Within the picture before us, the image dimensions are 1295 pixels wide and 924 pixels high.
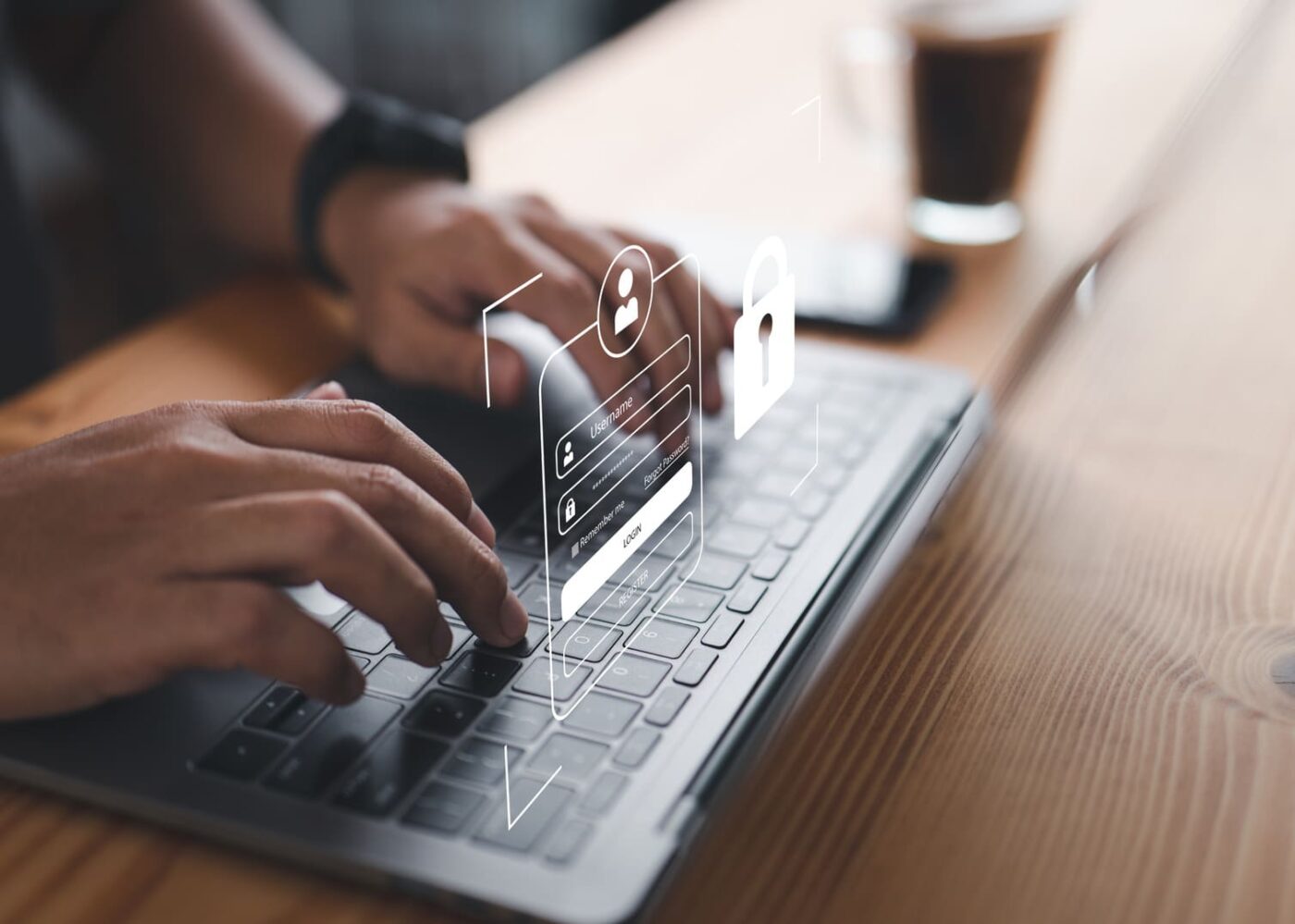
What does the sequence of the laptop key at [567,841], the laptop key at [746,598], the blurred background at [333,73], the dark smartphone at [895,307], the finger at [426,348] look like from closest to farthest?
the laptop key at [567,841] → the laptop key at [746,598] → the finger at [426,348] → the dark smartphone at [895,307] → the blurred background at [333,73]

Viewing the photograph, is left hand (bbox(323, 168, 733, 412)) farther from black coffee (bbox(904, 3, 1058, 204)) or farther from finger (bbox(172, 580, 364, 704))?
black coffee (bbox(904, 3, 1058, 204))

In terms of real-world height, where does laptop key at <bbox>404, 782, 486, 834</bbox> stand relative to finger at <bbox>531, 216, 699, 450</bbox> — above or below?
below

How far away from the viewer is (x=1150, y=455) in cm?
54

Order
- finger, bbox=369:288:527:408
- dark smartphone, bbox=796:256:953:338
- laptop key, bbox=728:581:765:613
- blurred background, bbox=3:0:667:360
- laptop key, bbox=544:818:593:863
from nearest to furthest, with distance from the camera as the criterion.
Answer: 1. laptop key, bbox=544:818:593:863
2. laptop key, bbox=728:581:765:613
3. finger, bbox=369:288:527:408
4. dark smartphone, bbox=796:256:953:338
5. blurred background, bbox=3:0:667:360

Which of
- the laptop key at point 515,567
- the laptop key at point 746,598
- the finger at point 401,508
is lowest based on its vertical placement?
the laptop key at point 746,598

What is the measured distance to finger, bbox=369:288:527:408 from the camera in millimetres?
528

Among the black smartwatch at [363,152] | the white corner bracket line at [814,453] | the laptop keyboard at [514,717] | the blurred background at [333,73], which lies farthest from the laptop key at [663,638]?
the blurred background at [333,73]

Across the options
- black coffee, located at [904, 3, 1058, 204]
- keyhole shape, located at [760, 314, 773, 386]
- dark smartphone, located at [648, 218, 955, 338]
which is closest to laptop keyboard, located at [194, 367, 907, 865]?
keyhole shape, located at [760, 314, 773, 386]

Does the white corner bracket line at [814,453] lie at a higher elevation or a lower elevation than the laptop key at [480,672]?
lower

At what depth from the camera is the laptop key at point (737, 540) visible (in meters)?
0.44

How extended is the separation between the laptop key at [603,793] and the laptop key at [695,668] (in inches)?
1.8

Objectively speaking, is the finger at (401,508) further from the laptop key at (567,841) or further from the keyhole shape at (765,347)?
the keyhole shape at (765,347)

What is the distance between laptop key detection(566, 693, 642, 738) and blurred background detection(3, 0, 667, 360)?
4.94ft

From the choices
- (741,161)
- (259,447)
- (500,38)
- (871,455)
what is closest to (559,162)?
(741,161)
